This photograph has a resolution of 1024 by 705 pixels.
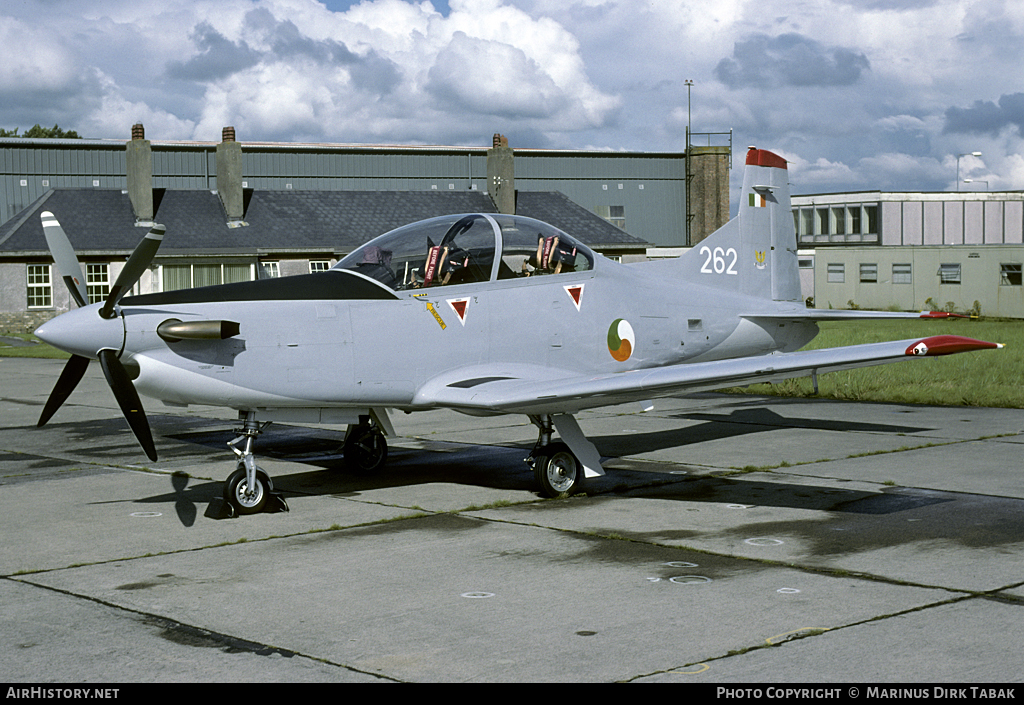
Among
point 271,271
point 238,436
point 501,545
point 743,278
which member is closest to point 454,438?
point 743,278

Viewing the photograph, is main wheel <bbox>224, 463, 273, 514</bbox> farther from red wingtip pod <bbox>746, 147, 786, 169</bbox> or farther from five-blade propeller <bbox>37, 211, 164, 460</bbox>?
red wingtip pod <bbox>746, 147, 786, 169</bbox>

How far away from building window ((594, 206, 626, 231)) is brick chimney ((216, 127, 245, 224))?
76.7 ft

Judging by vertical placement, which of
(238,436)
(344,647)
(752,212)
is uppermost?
(752,212)

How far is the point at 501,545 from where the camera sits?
7520 millimetres

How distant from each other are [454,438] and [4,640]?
8123 millimetres

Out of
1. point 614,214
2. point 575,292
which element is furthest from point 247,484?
point 614,214

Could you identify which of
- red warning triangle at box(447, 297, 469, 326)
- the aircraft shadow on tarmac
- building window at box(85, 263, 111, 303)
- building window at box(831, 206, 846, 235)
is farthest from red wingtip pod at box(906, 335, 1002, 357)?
building window at box(831, 206, 846, 235)

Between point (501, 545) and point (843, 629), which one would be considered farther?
point (501, 545)

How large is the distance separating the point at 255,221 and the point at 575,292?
39303 millimetres

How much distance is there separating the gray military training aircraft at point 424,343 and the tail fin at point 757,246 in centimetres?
95

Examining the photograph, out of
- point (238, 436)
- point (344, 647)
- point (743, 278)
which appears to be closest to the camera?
point (344, 647)

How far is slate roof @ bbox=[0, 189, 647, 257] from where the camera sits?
1710 inches

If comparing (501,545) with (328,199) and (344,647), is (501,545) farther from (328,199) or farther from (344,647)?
(328,199)

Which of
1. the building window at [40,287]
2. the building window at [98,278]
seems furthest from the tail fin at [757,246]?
the building window at [40,287]
